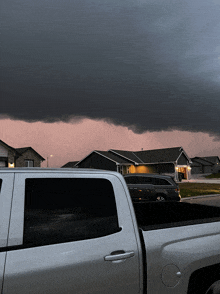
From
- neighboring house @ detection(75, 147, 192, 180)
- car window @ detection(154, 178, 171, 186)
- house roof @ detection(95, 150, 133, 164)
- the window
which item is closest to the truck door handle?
car window @ detection(154, 178, 171, 186)

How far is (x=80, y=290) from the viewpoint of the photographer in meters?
1.88

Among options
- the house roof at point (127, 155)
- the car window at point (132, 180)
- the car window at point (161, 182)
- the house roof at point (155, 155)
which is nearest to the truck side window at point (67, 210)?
the car window at point (161, 182)

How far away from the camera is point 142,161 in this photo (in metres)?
51.8

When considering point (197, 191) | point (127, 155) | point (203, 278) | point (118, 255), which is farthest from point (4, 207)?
point (127, 155)

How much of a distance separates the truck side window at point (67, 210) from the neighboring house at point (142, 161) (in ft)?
152

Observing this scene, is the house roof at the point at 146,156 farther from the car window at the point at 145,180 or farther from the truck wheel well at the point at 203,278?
the truck wheel well at the point at 203,278

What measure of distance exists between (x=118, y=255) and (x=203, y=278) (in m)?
1.10

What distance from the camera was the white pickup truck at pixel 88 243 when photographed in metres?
1.83

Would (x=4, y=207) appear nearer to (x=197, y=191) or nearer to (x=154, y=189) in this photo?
(x=154, y=189)

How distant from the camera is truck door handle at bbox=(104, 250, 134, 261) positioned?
2.04 m

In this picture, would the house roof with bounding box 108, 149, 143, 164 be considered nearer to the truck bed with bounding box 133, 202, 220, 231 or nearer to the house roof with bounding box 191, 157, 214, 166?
the truck bed with bounding box 133, 202, 220, 231

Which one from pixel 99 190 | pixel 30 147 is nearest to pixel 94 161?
pixel 30 147

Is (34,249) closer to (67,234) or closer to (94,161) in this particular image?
(67,234)

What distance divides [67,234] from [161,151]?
5258cm
